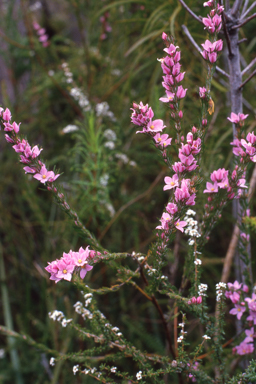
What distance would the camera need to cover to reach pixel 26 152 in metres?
0.48

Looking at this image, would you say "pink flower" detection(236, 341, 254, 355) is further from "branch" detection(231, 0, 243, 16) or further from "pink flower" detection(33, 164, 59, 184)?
"branch" detection(231, 0, 243, 16)

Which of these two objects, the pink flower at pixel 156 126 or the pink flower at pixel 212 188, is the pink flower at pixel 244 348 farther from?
the pink flower at pixel 156 126

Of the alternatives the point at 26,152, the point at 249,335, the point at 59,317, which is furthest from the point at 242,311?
the point at 26,152

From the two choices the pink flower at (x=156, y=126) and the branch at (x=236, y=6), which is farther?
the branch at (x=236, y=6)

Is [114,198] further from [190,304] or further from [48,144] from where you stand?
[190,304]

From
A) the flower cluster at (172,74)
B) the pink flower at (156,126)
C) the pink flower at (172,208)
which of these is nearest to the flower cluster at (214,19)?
the flower cluster at (172,74)

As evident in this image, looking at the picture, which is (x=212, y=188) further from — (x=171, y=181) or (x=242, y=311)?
(x=242, y=311)

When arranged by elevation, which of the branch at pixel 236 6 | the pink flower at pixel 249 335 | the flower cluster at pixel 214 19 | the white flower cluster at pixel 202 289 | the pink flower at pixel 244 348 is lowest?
the pink flower at pixel 244 348

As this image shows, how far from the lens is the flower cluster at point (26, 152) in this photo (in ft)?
1.57

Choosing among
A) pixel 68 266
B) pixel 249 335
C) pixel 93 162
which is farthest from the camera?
pixel 93 162

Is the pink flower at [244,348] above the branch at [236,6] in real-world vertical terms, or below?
below

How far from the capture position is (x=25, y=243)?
1.50 metres

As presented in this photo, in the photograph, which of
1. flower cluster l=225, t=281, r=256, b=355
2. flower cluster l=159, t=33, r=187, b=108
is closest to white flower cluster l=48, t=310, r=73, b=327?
flower cluster l=225, t=281, r=256, b=355

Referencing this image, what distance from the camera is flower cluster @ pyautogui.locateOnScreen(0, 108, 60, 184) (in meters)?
0.48
